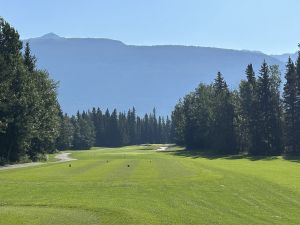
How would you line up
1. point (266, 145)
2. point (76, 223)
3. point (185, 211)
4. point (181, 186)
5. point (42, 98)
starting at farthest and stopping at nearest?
point (266, 145)
point (42, 98)
point (181, 186)
point (185, 211)
point (76, 223)

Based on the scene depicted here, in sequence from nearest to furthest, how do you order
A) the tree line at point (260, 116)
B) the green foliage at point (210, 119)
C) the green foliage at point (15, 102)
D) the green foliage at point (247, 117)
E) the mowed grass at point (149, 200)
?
the mowed grass at point (149, 200)
the green foliage at point (15, 102)
the tree line at point (260, 116)
the green foliage at point (247, 117)
the green foliage at point (210, 119)

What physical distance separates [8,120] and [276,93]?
53325 mm

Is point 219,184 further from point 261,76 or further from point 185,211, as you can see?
point 261,76

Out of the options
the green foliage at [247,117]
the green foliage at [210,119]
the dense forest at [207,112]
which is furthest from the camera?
the green foliage at [210,119]

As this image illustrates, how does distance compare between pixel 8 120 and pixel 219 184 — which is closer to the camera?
pixel 219 184

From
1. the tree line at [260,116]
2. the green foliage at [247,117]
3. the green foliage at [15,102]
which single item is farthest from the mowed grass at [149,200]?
the green foliage at [247,117]

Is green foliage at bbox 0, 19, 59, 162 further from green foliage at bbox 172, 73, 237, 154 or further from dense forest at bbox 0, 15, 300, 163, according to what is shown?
green foliage at bbox 172, 73, 237, 154

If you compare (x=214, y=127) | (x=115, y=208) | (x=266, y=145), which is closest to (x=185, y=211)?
(x=115, y=208)

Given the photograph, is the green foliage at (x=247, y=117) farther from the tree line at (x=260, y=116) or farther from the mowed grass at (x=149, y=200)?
the mowed grass at (x=149, y=200)

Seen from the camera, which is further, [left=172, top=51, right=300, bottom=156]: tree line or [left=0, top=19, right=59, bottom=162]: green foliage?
[left=172, top=51, right=300, bottom=156]: tree line

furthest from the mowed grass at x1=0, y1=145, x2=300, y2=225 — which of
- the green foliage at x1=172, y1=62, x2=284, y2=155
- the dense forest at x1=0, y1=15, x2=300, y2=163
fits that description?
the green foliage at x1=172, y1=62, x2=284, y2=155

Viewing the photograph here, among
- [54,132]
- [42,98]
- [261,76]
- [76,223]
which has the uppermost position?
[261,76]

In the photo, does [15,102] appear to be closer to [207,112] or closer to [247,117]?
[247,117]

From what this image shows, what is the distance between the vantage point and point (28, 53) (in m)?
78.2
